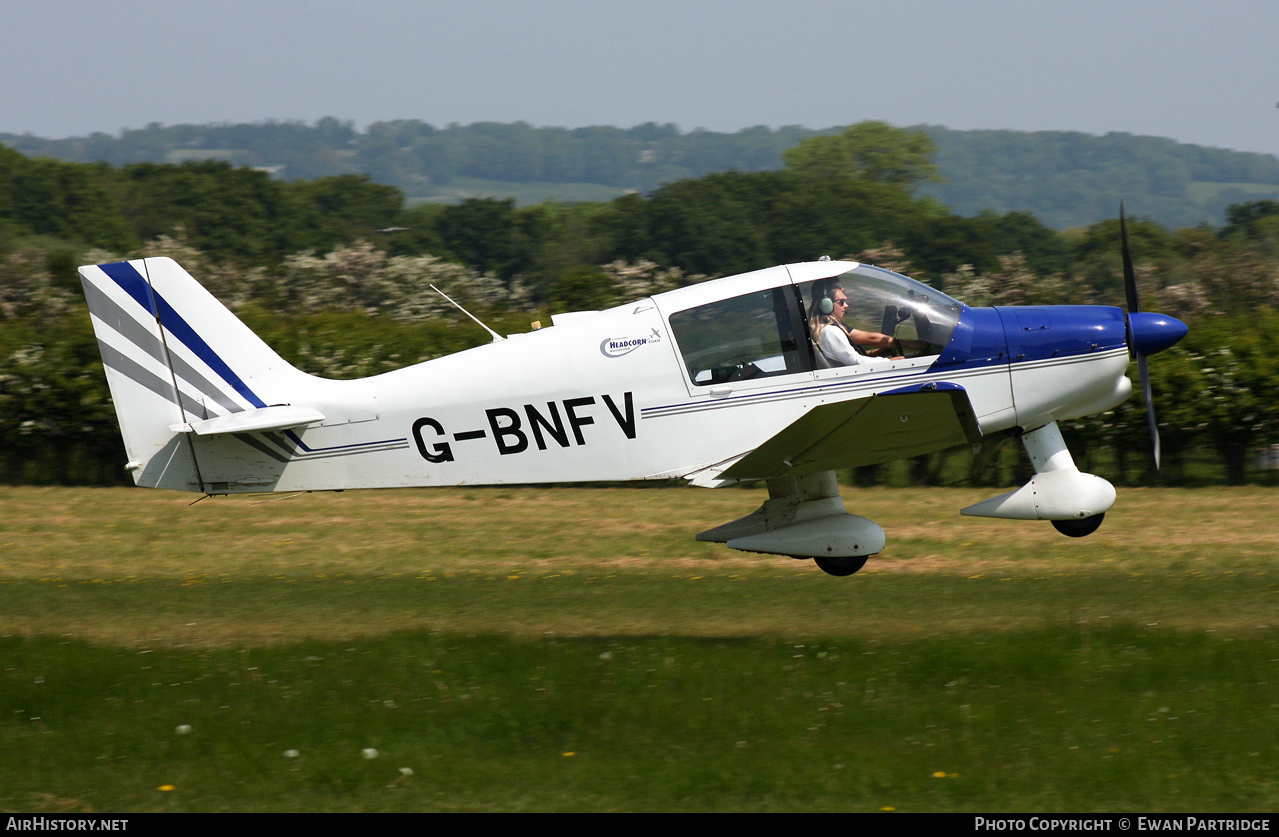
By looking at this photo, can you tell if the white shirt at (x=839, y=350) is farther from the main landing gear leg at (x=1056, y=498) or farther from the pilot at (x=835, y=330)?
the main landing gear leg at (x=1056, y=498)

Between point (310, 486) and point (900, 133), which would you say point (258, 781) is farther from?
point (900, 133)

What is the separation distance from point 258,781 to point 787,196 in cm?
5965

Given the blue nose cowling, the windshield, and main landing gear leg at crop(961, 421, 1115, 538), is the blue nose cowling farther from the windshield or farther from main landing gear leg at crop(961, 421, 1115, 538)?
the windshield

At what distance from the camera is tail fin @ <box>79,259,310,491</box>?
31.0 feet

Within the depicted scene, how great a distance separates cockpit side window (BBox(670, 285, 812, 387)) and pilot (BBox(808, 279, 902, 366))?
0.41 feet

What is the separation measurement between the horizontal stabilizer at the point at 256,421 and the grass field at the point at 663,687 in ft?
5.39

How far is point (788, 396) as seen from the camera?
9.18 meters

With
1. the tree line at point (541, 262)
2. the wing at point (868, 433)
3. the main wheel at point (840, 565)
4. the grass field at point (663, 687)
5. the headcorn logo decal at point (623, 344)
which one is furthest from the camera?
the tree line at point (541, 262)

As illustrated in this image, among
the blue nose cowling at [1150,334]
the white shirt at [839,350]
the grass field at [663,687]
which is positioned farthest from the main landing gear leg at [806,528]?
the blue nose cowling at [1150,334]

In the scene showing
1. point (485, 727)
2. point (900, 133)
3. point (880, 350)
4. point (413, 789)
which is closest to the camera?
point (413, 789)

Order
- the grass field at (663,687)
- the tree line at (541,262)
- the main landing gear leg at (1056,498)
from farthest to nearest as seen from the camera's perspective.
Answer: the tree line at (541,262), the main landing gear leg at (1056,498), the grass field at (663,687)

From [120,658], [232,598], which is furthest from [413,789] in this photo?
[232,598]

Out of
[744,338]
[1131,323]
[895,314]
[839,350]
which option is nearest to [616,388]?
[744,338]

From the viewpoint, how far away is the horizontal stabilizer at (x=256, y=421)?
9297 mm
